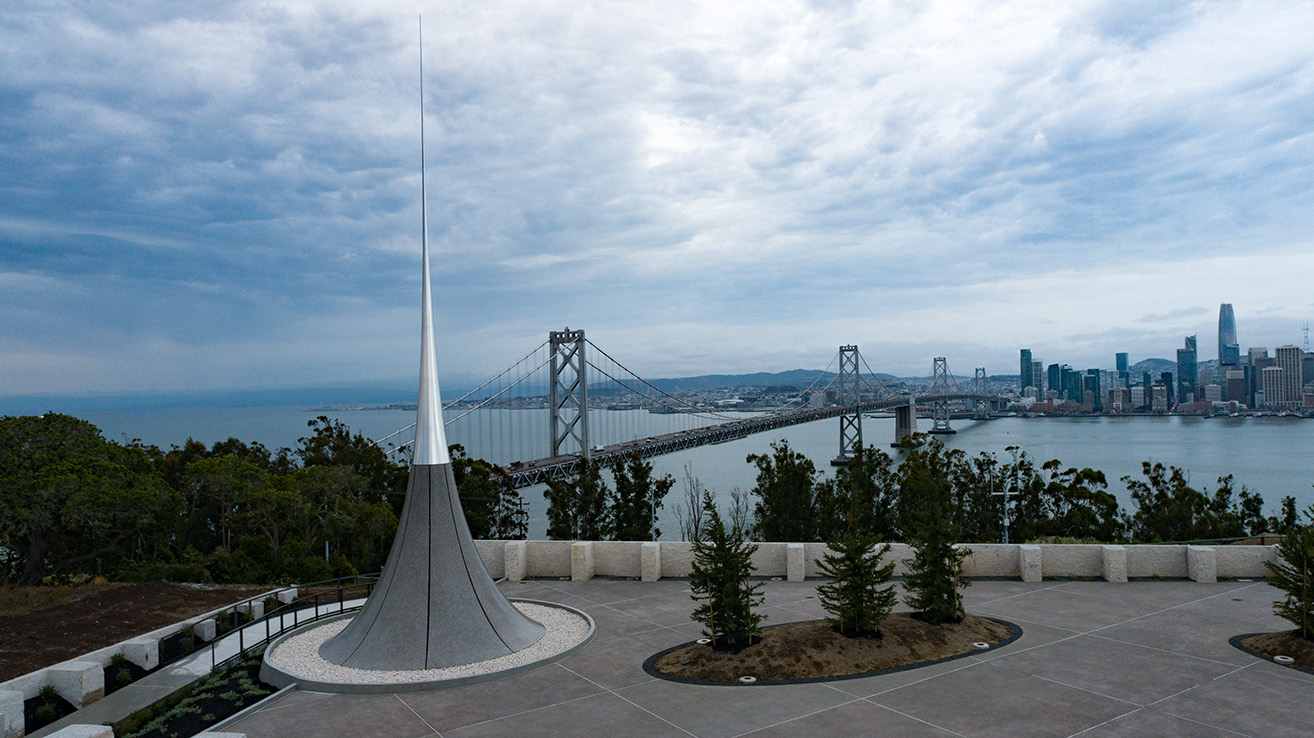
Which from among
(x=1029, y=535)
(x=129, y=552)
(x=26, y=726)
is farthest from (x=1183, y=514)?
(x=129, y=552)

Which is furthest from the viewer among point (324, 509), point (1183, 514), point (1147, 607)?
point (1183, 514)

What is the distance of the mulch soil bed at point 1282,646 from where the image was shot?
7.83 metres

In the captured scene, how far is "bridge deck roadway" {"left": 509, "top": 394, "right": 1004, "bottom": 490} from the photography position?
33.1 meters

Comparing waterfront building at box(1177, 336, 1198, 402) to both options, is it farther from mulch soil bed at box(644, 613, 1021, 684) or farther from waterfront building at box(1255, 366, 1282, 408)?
mulch soil bed at box(644, 613, 1021, 684)

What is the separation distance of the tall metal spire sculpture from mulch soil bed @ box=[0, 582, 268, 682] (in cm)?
351

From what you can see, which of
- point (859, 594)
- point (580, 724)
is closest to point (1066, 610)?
point (859, 594)

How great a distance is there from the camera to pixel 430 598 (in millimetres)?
9133

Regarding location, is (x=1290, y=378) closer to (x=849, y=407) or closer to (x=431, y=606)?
(x=849, y=407)

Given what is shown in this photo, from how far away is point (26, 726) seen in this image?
26.4 ft

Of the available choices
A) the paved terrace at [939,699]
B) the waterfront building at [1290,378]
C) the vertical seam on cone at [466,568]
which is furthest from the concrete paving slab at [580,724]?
the waterfront building at [1290,378]

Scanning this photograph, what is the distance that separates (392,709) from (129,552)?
47.9ft

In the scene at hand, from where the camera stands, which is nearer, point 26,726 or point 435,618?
point 26,726

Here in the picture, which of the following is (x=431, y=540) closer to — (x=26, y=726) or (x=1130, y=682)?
(x=26, y=726)

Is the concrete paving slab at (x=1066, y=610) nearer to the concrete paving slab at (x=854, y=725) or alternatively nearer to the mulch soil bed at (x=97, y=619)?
the concrete paving slab at (x=854, y=725)
